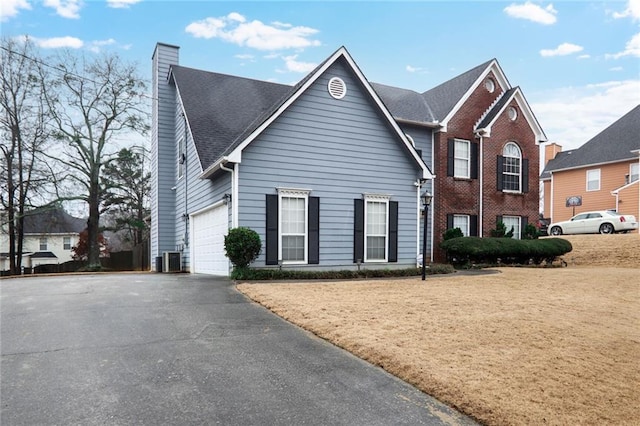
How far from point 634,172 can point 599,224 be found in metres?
5.79

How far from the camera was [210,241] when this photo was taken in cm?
1356

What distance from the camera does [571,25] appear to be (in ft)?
44.1

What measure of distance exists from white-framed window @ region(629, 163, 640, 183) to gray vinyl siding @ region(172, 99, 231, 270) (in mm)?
24974

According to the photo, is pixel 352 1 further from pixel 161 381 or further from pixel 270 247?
pixel 161 381

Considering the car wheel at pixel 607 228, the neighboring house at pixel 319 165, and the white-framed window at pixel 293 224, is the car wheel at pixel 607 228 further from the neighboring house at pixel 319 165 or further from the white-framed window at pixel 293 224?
the white-framed window at pixel 293 224

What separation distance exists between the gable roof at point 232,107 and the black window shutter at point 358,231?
2.57 metres

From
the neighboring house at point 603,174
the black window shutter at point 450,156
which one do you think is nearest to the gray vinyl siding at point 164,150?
the black window shutter at point 450,156

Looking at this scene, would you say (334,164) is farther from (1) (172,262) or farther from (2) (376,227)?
(1) (172,262)

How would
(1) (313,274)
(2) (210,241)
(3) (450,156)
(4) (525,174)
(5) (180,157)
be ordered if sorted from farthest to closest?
(4) (525,174) < (3) (450,156) < (5) (180,157) < (2) (210,241) < (1) (313,274)

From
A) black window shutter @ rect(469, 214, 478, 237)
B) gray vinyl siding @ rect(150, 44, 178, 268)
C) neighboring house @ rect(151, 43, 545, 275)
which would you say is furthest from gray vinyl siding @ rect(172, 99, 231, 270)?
black window shutter @ rect(469, 214, 478, 237)

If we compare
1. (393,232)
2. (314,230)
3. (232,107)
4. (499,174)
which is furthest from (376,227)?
(499,174)

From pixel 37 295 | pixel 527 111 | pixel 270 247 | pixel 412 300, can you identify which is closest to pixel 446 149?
pixel 527 111

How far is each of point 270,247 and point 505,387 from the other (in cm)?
821

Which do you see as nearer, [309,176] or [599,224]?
[309,176]
